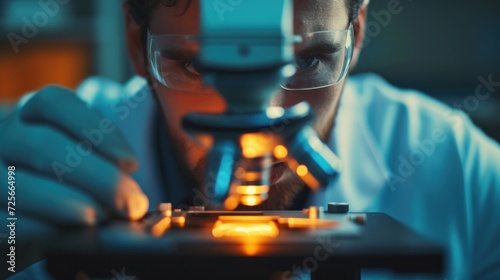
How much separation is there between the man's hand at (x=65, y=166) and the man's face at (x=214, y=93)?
0.33 ft

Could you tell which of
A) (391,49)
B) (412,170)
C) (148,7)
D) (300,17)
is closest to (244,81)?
(300,17)

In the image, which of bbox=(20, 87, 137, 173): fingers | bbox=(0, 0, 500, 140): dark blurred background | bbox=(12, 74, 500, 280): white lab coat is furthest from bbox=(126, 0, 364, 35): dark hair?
bbox=(0, 0, 500, 140): dark blurred background

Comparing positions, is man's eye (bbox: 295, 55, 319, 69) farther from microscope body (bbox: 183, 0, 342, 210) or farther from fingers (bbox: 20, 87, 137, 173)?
fingers (bbox: 20, 87, 137, 173)

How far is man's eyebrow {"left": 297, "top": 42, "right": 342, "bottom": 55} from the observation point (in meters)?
0.72

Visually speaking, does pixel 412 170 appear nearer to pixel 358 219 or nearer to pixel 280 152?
pixel 358 219

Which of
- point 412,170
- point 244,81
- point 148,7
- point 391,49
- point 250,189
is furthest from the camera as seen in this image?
point 391,49

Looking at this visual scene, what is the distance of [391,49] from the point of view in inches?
88.9

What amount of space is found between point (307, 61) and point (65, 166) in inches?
12.3

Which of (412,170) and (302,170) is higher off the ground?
(412,170)

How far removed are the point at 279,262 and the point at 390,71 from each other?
5.64 ft

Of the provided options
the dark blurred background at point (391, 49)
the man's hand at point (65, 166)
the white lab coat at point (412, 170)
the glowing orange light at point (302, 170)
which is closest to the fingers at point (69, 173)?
the man's hand at point (65, 166)

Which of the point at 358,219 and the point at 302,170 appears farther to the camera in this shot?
the point at 358,219

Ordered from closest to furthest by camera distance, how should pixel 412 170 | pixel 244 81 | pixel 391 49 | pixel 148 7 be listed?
pixel 244 81 < pixel 148 7 < pixel 412 170 < pixel 391 49

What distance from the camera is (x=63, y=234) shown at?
735 mm
